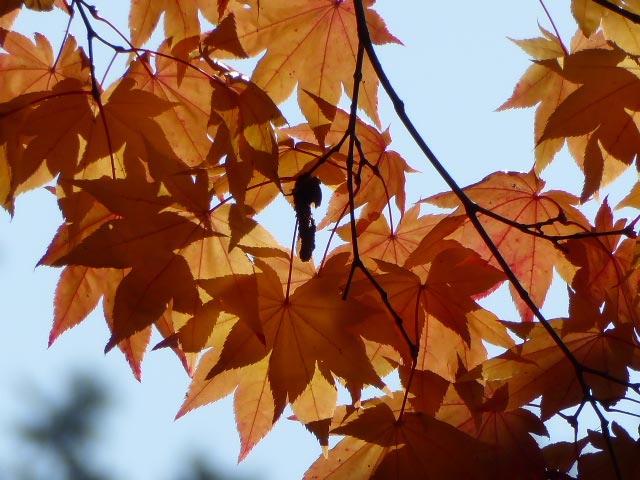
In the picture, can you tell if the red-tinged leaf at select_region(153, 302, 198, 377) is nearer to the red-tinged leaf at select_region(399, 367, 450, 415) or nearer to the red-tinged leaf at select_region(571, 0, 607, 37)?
the red-tinged leaf at select_region(399, 367, 450, 415)

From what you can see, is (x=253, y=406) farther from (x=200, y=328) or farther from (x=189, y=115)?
(x=189, y=115)

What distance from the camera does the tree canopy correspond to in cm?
106

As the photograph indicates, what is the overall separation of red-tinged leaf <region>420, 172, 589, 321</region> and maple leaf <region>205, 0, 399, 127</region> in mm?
285

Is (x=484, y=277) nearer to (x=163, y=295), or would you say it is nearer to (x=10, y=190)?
(x=163, y=295)

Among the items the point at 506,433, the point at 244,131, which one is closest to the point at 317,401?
the point at 506,433

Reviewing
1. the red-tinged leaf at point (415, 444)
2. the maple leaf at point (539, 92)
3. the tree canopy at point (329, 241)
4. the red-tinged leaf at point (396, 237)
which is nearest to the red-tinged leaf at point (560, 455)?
the tree canopy at point (329, 241)

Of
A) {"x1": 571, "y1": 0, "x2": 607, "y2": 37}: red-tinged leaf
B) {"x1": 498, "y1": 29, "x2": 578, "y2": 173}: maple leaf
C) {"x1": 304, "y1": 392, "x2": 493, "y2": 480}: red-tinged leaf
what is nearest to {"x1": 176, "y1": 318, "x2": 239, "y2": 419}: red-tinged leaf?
{"x1": 304, "y1": 392, "x2": 493, "y2": 480}: red-tinged leaf

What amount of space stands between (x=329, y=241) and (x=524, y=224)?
17.1 inches

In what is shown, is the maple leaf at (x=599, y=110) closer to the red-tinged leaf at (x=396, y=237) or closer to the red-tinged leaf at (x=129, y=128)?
the red-tinged leaf at (x=396, y=237)

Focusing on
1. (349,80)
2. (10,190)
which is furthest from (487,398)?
(10,190)

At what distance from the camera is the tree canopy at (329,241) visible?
1.06m

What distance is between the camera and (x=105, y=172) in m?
1.29

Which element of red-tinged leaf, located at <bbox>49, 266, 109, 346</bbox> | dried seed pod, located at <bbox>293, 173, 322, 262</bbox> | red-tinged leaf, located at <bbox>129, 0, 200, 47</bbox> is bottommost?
red-tinged leaf, located at <bbox>49, 266, 109, 346</bbox>

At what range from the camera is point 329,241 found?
1.23 m
